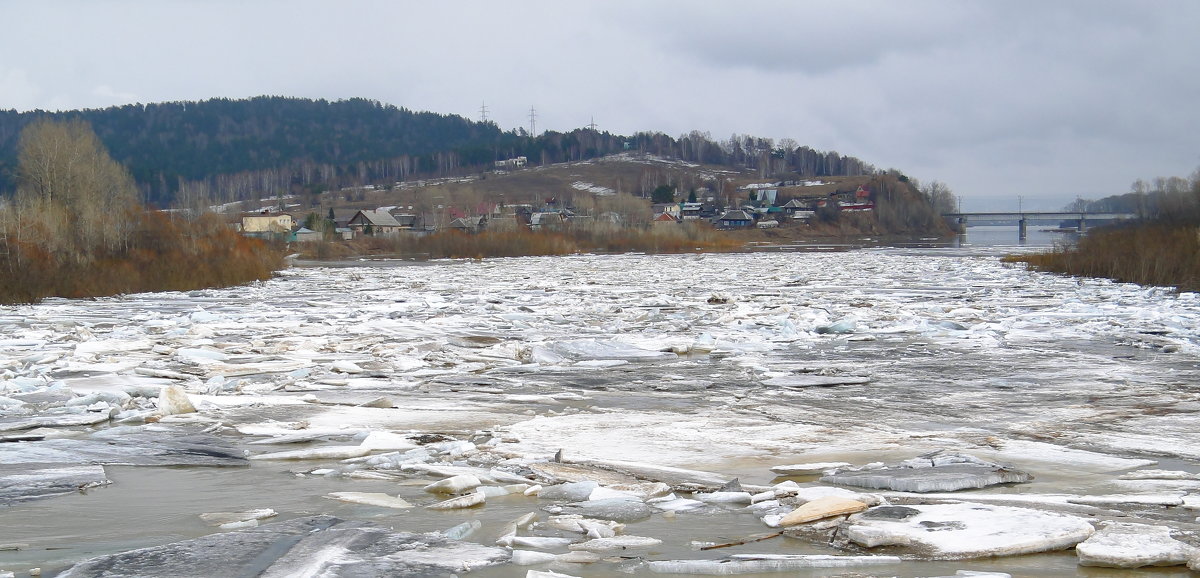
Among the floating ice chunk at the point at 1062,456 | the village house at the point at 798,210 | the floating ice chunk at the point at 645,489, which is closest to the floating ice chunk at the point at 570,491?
the floating ice chunk at the point at 645,489

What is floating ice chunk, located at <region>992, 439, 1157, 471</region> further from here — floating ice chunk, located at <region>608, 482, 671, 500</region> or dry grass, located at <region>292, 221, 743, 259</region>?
dry grass, located at <region>292, 221, 743, 259</region>

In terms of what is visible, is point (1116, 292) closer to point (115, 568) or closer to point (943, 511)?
point (943, 511)

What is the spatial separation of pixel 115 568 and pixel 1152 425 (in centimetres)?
579

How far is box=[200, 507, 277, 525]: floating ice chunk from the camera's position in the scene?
4.14m

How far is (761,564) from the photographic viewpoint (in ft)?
11.5

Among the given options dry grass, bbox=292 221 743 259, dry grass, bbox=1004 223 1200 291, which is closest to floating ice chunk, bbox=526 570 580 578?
dry grass, bbox=1004 223 1200 291

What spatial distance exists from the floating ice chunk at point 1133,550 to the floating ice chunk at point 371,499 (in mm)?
2701

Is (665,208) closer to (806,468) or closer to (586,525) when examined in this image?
(806,468)

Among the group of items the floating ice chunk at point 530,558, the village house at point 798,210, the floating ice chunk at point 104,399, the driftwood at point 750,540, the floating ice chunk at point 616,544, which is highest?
the village house at point 798,210

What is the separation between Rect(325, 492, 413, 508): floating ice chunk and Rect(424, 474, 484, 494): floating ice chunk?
0.19 m

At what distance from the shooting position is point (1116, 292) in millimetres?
18688

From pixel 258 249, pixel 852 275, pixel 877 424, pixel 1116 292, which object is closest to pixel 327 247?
pixel 258 249

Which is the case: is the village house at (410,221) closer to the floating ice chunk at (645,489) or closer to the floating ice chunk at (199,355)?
the floating ice chunk at (199,355)

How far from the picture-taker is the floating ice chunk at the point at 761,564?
11.4 ft
